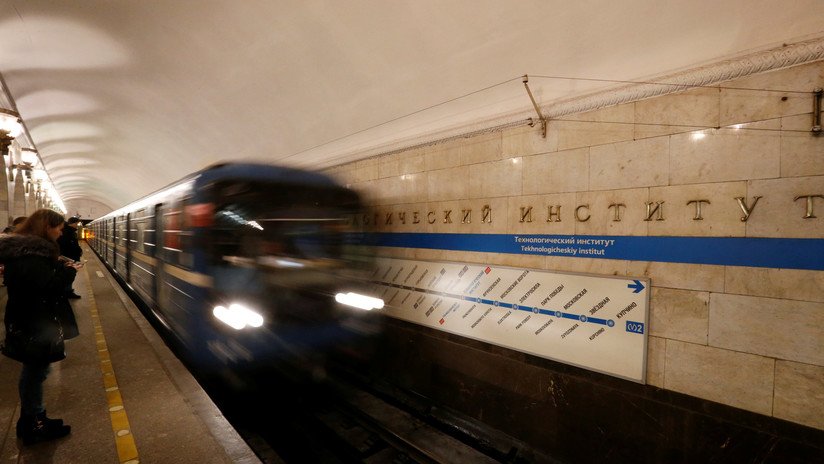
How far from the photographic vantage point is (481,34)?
13.5 ft

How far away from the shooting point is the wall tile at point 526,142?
4.28 m

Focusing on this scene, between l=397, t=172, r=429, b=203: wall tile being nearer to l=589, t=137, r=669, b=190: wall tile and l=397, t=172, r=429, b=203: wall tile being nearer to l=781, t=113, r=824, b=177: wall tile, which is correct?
l=589, t=137, r=669, b=190: wall tile

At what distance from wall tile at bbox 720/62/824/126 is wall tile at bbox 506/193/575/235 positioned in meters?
1.51

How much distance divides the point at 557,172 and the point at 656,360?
2.17 metres

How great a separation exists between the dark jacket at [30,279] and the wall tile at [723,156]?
524 centimetres

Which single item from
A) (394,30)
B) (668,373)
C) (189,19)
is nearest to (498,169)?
(394,30)

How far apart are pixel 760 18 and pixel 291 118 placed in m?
6.73

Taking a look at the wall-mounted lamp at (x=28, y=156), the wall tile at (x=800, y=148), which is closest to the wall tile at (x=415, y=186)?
the wall tile at (x=800, y=148)

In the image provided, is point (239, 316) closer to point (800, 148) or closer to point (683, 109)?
point (683, 109)

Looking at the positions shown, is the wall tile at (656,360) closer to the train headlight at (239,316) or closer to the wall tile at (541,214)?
the wall tile at (541,214)

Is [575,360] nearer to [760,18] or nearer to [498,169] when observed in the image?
[498,169]

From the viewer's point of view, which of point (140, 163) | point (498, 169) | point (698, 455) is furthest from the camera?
point (140, 163)

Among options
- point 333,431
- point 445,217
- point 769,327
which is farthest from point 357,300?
point 769,327

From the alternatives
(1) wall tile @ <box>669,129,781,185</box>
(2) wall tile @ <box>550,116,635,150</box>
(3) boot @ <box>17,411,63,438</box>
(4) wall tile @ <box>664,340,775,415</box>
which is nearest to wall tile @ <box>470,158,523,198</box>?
(2) wall tile @ <box>550,116,635,150</box>
